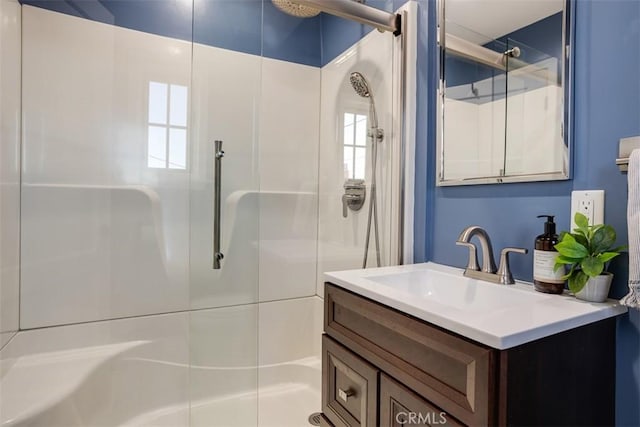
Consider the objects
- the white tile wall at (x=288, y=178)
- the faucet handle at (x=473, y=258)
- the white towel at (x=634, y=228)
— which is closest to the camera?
the white towel at (x=634, y=228)

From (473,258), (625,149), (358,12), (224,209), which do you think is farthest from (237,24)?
(625,149)

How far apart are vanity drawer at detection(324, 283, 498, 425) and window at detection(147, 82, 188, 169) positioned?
47.0 inches

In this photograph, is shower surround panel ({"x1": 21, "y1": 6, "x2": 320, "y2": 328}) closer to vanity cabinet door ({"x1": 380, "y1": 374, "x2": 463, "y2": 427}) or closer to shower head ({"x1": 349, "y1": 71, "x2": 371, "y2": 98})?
shower head ({"x1": 349, "y1": 71, "x2": 371, "y2": 98})

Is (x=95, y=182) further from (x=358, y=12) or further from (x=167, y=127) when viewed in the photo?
(x=358, y=12)

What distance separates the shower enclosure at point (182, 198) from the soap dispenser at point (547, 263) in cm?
55

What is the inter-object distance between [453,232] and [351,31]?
1.23 metres

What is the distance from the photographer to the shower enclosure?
142cm

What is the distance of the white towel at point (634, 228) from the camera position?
0.71 metres

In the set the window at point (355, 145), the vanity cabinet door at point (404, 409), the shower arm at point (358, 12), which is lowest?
the vanity cabinet door at point (404, 409)

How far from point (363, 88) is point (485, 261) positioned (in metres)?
1.02

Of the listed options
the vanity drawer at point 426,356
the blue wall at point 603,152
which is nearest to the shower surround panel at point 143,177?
the vanity drawer at point 426,356

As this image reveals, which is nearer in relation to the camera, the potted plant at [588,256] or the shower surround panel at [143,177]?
the potted plant at [588,256]

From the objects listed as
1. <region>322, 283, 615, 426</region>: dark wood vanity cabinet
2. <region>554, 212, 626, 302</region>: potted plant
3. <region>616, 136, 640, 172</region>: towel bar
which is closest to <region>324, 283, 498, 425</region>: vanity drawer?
<region>322, 283, 615, 426</region>: dark wood vanity cabinet

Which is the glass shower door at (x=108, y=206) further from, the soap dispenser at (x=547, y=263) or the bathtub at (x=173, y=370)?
the soap dispenser at (x=547, y=263)
